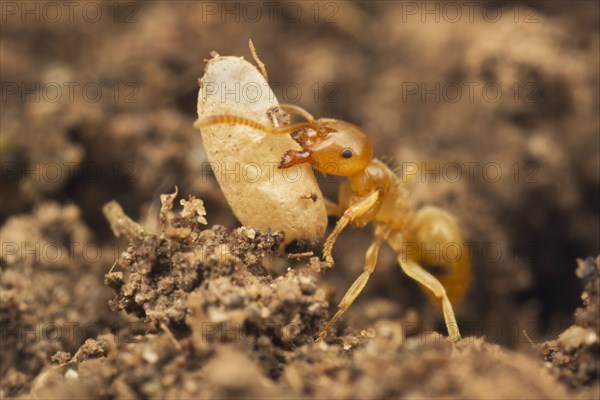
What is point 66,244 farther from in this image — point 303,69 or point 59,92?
point 303,69

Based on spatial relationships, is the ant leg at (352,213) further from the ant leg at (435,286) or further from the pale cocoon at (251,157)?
the ant leg at (435,286)

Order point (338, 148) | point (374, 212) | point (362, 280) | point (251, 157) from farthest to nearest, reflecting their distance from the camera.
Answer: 1. point (374, 212)
2. point (362, 280)
3. point (338, 148)
4. point (251, 157)

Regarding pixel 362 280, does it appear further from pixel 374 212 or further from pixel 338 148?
pixel 338 148

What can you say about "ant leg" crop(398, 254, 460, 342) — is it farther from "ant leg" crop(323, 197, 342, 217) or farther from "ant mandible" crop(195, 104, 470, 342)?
"ant leg" crop(323, 197, 342, 217)

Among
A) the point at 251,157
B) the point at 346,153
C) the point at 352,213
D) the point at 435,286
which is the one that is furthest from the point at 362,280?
the point at 251,157

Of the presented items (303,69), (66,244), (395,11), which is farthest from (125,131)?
(395,11)

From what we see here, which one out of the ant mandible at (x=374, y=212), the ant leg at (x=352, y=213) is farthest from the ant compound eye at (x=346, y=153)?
the ant leg at (x=352, y=213)

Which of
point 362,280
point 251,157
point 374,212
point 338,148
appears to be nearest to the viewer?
point 251,157
